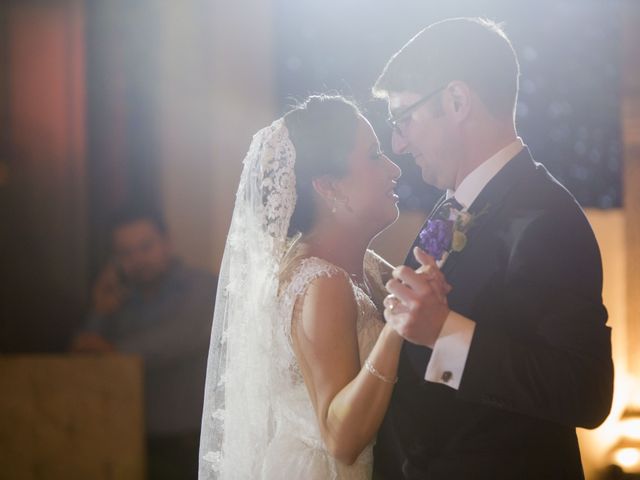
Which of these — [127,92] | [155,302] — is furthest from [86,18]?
[155,302]

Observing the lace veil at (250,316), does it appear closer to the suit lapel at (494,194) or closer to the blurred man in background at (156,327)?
the suit lapel at (494,194)

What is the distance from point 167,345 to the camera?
348 centimetres

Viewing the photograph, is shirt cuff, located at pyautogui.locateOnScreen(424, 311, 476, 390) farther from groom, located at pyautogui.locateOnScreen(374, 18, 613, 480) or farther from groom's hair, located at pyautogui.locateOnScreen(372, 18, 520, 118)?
groom's hair, located at pyautogui.locateOnScreen(372, 18, 520, 118)

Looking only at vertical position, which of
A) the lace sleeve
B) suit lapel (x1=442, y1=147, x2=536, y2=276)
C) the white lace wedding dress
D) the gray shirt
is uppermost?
suit lapel (x1=442, y1=147, x2=536, y2=276)

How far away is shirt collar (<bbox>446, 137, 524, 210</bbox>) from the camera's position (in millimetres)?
1708

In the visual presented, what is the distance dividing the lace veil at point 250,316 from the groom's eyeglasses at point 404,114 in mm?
295

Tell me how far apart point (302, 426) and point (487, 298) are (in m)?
0.62

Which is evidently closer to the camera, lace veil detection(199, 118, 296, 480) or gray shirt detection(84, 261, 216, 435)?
lace veil detection(199, 118, 296, 480)

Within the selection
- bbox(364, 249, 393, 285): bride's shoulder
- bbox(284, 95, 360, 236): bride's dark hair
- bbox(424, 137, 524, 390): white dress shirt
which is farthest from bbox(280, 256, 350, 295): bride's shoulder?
bbox(424, 137, 524, 390): white dress shirt

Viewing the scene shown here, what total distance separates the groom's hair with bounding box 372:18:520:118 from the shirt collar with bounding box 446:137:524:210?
7 cm

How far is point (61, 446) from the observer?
3482 millimetres

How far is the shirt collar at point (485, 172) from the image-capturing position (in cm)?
171

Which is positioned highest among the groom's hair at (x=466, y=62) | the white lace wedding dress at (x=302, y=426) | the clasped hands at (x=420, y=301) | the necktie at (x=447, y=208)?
the groom's hair at (x=466, y=62)

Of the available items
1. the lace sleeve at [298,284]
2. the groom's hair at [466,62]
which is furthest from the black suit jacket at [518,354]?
the lace sleeve at [298,284]
